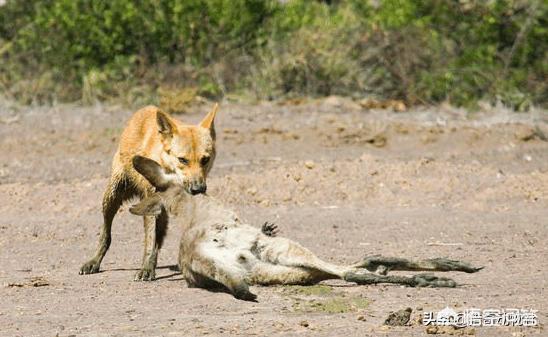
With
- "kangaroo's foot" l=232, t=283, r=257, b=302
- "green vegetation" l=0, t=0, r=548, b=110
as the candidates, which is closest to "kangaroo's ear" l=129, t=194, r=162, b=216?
"kangaroo's foot" l=232, t=283, r=257, b=302

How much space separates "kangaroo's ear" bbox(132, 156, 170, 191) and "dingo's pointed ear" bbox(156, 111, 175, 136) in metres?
0.67

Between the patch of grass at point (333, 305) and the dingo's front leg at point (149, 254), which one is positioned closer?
the patch of grass at point (333, 305)

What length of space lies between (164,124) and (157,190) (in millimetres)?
757

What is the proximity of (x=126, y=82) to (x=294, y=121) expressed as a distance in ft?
11.4

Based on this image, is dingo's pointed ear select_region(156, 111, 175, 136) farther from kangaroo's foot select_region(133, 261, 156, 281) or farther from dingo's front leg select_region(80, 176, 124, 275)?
kangaroo's foot select_region(133, 261, 156, 281)

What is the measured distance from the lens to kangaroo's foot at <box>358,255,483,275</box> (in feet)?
27.5

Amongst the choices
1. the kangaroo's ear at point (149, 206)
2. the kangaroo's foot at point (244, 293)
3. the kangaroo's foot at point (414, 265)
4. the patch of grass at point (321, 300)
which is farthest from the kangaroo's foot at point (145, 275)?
the kangaroo's foot at point (414, 265)

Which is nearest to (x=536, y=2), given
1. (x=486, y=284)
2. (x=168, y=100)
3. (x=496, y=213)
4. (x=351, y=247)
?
(x=168, y=100)

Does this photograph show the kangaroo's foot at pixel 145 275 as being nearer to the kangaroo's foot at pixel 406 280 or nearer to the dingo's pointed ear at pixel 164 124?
the dingo's pointed ear at pixel 164 124

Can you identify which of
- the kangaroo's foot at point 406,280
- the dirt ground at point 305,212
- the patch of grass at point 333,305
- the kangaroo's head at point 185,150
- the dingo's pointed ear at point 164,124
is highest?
the dingo's pointed ear at point 164,124

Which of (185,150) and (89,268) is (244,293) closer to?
(185,150)

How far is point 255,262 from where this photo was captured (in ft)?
27.5

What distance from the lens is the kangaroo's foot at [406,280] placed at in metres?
8.19

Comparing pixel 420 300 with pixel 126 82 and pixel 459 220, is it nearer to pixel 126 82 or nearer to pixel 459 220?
pixel 459 220
